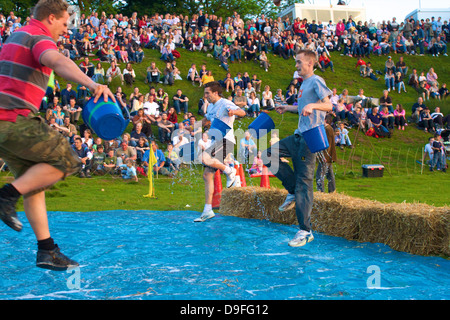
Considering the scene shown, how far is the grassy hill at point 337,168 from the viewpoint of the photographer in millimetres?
10377

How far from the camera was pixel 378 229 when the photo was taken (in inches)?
225

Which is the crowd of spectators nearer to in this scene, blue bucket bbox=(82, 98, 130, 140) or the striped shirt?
blue bucket bbox=(82, 98, 130, 140)

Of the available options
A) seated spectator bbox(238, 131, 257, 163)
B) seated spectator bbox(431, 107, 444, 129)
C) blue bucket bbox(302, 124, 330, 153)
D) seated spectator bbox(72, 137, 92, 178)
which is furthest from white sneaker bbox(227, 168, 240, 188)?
seated spectator bbox(431, 107, 444, 129)

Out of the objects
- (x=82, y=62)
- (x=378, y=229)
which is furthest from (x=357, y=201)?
(x=82, y=62)

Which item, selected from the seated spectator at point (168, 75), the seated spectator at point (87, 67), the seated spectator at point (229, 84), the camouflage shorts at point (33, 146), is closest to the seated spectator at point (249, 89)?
the seated spectator at point (229, 84)

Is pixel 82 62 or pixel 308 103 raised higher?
pixel 82 62

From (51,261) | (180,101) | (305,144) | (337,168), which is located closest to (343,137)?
(337,168)

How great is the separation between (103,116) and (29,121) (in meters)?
0.92

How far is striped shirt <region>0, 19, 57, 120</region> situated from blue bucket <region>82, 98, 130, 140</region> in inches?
31.6

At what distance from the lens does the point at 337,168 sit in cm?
1599

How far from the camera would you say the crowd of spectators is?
575 inches

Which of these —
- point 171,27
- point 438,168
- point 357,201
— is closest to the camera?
point 357,201

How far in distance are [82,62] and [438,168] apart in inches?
543

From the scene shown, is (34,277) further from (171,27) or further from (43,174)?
(171,27)
